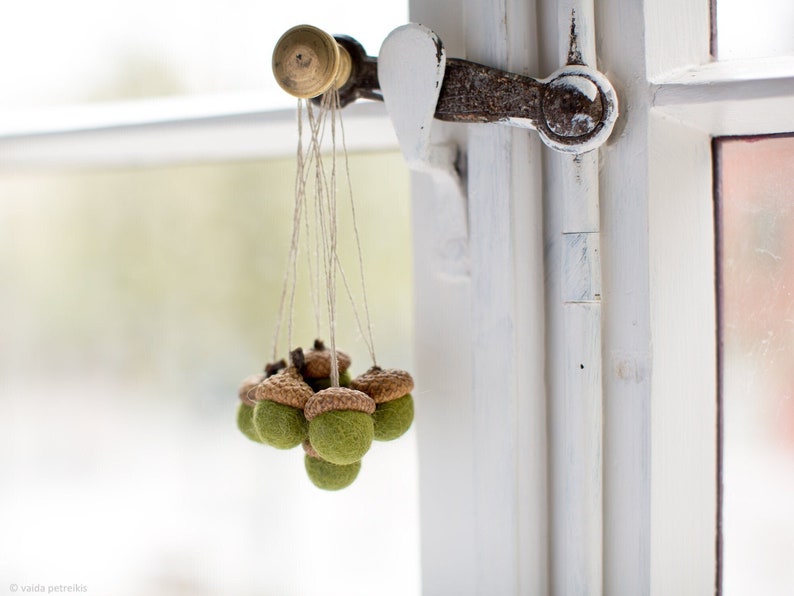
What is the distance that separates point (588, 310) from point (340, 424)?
0.17 m

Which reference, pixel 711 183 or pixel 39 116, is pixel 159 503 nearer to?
pixel 39 116

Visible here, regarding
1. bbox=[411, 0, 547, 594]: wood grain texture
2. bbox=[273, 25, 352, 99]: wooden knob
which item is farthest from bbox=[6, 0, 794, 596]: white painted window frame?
bbox=[273, 25, 352, 99]: wooden knob

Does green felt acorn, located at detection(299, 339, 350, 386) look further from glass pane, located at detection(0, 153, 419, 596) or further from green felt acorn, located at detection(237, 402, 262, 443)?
glass pane, located at detection(0, 153, 419, 596)

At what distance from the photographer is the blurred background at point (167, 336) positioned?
2.19ft

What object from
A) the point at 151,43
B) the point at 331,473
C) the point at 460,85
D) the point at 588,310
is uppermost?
the point at 151,43

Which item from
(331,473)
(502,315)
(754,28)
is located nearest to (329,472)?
(331,473)

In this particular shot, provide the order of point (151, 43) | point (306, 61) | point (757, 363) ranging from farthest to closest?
point (151, 43)
point (757, 363)
point (306, 61)

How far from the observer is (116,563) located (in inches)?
29.3

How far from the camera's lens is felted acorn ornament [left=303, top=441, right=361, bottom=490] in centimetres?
48

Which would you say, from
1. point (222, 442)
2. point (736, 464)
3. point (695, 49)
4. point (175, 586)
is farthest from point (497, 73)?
point (175, 586)

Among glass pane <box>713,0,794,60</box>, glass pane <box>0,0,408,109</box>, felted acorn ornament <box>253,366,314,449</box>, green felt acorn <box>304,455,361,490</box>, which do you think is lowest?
green felt acorn <box>304,455,361,490</box>

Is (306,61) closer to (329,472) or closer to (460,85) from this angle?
(460,85)

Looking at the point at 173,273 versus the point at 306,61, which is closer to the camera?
the point at 306,61

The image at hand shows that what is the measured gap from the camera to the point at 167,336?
739 mm
